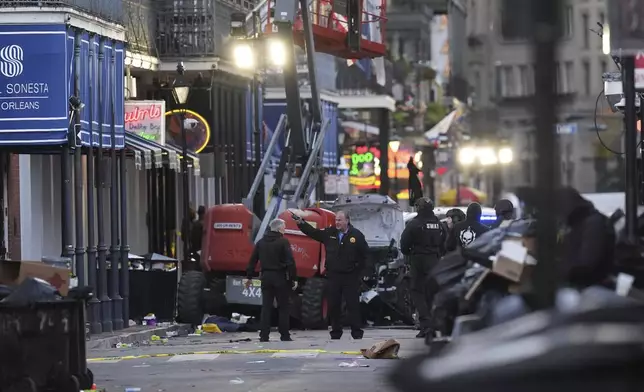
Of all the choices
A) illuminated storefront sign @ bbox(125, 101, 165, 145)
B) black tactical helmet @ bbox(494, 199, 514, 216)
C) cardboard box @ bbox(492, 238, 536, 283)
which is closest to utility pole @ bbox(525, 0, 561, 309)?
cardboard box @ bbox(492, 238, 536, 283)

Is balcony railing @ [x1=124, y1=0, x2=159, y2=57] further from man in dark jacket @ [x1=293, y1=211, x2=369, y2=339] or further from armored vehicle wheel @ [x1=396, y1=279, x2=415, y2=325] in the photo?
man in dark jacket @ [x1=293, y1=211, x2=369, y2=339]

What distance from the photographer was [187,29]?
39.8 metres

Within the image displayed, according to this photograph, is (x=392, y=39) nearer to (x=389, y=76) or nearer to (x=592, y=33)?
(x=389, y=76)

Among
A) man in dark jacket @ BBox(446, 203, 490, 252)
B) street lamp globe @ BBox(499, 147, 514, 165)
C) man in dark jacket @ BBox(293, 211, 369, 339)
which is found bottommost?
man in dark jacket @ BBox(293, 211, 369, 339)

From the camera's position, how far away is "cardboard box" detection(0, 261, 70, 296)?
655 inches

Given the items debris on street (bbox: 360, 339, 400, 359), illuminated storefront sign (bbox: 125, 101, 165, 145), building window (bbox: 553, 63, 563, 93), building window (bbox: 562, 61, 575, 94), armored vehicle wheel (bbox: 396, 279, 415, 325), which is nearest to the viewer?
building window (bbox: 553, 63, 563, 93)

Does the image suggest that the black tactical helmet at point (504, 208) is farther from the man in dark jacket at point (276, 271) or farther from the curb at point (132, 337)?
the curb at point (132, 337)

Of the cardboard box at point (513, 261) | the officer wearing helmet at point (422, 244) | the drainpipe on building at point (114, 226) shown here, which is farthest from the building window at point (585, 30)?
the drainpipe on building at point (114, 226)

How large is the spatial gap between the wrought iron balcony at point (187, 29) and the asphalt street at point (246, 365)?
1419cm

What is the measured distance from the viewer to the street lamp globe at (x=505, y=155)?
7.86 m

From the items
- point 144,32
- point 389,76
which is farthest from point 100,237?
point 389,76

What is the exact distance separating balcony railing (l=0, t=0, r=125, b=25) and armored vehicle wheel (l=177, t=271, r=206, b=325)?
4.27 m

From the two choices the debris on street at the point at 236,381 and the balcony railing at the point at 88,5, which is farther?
the balcony railing at the point at 88,5

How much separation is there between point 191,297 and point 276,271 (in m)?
3.37
